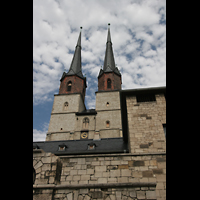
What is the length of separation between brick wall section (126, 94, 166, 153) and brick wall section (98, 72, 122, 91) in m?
24.3

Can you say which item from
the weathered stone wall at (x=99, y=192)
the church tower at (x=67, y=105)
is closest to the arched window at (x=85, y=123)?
the church tower at (x=67, y=105)

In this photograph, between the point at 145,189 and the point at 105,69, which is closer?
the point at 145,189

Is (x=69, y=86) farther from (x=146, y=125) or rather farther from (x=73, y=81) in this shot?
(x=146, y=125)

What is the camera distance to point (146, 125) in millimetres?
8297

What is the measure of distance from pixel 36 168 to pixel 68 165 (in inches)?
51.8

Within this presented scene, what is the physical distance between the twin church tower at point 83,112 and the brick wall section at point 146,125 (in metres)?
17.9

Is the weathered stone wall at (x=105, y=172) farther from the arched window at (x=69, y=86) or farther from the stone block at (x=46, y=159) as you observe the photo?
the arched window at (x=69, y=86)

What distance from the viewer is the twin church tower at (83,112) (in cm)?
2722

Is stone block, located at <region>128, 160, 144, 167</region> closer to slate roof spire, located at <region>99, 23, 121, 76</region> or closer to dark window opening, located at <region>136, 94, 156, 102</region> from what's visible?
dark window opening, located at <region>136, 94, 156, 102</region>

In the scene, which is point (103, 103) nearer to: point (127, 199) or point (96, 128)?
point (96, 128)

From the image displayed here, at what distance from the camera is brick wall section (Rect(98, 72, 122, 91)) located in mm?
33619
